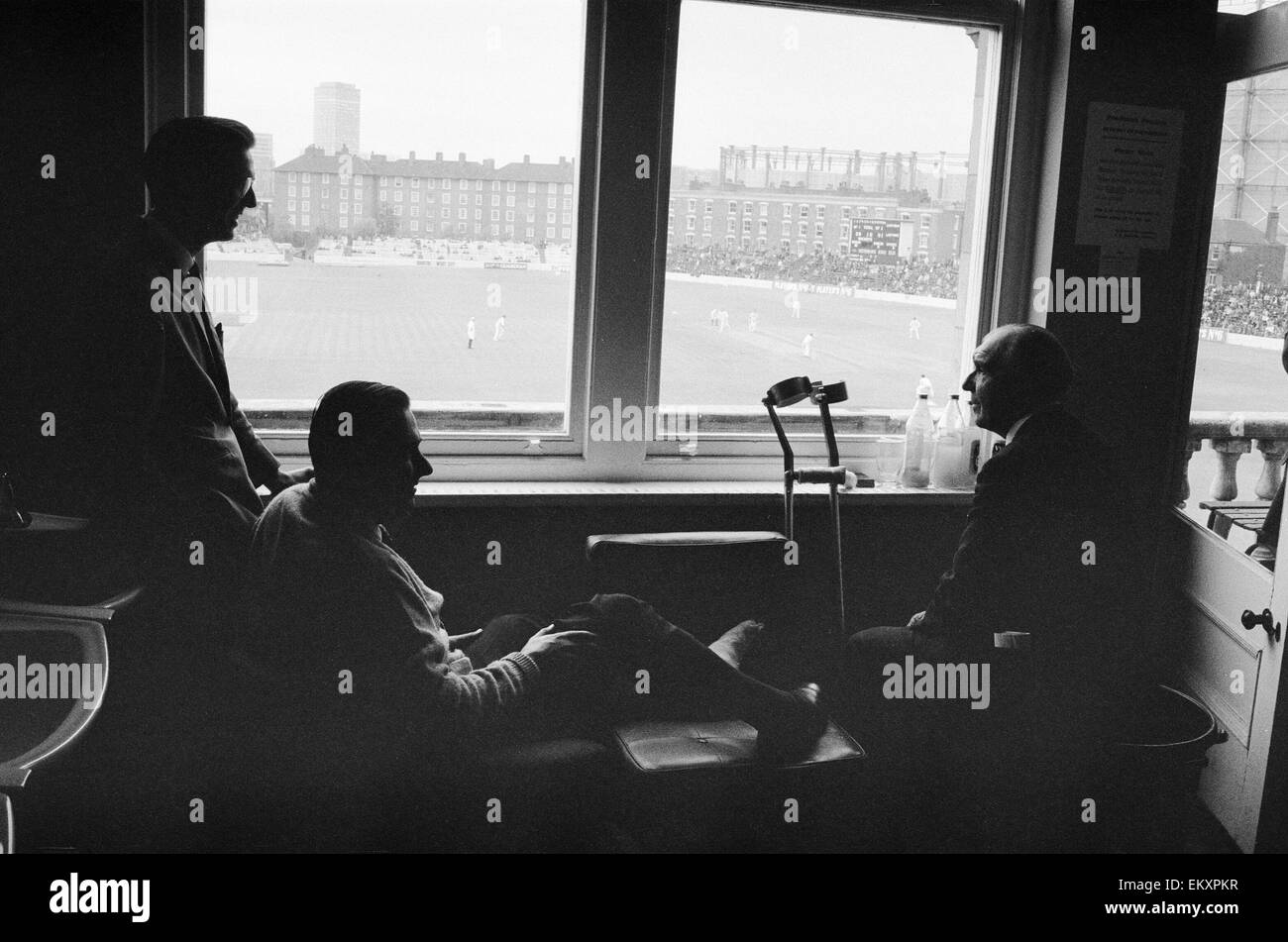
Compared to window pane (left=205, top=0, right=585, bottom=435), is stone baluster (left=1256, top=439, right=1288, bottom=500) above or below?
below

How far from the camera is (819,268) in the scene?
2.93 m

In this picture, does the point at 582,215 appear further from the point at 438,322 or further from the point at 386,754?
the point at 386,754

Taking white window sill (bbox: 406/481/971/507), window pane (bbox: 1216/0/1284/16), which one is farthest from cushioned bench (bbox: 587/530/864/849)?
window pane (bbox: 1216/0/1284/16)

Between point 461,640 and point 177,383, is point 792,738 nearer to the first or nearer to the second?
point 461,640

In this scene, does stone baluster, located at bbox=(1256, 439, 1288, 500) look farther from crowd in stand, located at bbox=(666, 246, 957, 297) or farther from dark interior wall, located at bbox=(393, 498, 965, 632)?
crowd in stand, located at bbox=(666, 246, 957, 297)

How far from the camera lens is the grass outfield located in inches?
104

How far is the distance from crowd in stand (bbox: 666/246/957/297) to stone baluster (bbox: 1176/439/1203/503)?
0.72 m

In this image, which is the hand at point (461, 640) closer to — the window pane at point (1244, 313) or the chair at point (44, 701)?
the chair at point (44, 701)

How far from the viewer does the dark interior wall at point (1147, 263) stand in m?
2.78

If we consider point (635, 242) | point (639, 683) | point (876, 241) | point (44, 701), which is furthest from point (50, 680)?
point (876, 241)

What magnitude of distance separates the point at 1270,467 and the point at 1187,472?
24cm

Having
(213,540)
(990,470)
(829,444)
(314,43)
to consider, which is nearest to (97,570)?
(213,540)
